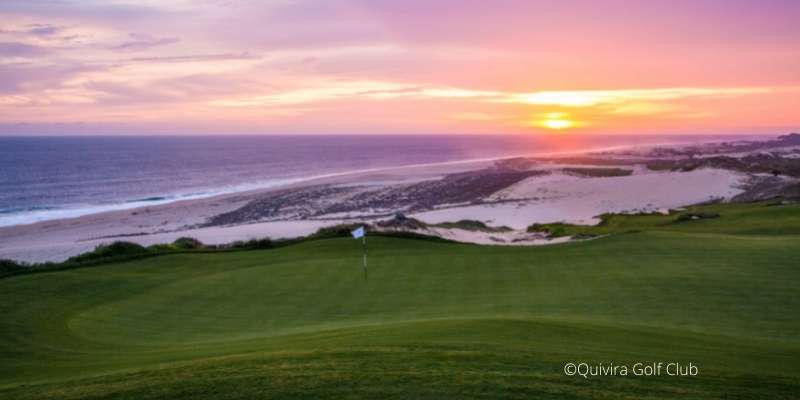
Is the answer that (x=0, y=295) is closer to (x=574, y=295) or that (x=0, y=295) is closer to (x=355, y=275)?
(x=355, y=275)

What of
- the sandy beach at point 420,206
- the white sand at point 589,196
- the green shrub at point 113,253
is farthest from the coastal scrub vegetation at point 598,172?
the green shrub at point 113,253

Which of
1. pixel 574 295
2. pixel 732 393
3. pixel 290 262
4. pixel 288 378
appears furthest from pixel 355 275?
pixel 732 393

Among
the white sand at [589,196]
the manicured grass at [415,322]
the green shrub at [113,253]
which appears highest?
the green shrub at [113,253]

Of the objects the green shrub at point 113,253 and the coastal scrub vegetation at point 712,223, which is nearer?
the green shrub at point 113,253

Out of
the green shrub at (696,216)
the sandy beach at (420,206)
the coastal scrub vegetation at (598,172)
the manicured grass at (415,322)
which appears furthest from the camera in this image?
the coastal scrub vegetation at (598,172)

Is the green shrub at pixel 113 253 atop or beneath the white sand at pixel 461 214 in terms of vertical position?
atop

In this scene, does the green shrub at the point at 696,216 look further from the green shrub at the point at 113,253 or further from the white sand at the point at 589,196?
the green shrub at the point at 113,253

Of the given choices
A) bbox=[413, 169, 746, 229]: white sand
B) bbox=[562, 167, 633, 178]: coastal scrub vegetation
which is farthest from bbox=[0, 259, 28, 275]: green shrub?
bbox=[562, 167, 633, 178]: coastal scrub vegetation

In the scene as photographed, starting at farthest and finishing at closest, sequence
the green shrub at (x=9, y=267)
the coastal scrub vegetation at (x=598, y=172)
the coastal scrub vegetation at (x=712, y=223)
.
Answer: the coastal scrub vegetation at (x=598, y=172), the coastal scrub vegetation at (x=712, y=223), the green shrub at (x=9, y=267)
